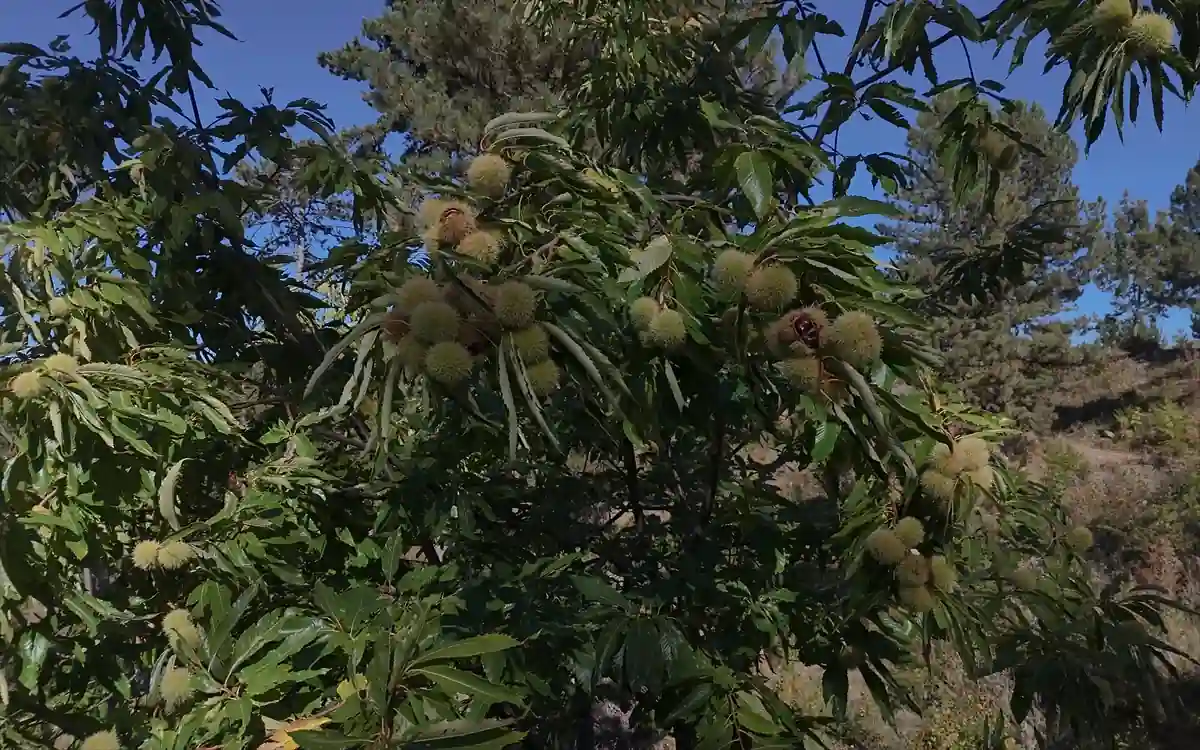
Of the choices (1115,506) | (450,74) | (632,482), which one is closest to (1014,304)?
(1115,506)

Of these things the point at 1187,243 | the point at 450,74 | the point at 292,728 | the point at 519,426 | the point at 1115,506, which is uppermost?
the point at 1187,243

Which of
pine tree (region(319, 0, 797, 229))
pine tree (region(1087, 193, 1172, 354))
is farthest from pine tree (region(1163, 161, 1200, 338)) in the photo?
pine tree (region(319, 0, 797, 229))

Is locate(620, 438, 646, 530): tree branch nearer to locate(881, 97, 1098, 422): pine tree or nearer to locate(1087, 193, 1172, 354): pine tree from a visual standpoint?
locate(881, 97, 1098, 422): pine tree

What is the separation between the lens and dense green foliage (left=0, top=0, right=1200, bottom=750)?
1.13 meters

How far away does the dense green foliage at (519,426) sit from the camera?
113 cm

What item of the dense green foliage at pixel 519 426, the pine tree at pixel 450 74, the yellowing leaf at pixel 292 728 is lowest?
the yellowing leaf at pixel 292 728

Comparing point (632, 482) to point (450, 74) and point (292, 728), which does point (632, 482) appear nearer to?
point (292, 728)

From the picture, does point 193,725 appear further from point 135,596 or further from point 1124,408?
point 1124,408

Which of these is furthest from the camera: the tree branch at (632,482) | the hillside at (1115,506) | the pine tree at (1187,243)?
the pine tree at (1187,243)

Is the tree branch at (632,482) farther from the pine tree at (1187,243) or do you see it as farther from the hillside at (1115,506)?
the pine tree at (1187,243)

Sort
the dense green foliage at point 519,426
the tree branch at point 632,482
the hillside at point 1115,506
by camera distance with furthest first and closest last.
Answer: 1. the hillside at point 1115,506
2. the tree branch at point 632,482
3. the dense green foliage at point 519,426

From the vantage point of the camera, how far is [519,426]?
1517mm

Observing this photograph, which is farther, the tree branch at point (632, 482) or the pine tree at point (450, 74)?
the pine tree at point (450, 74)

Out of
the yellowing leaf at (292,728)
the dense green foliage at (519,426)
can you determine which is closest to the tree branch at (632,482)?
the dense green foliage at (519,426)
